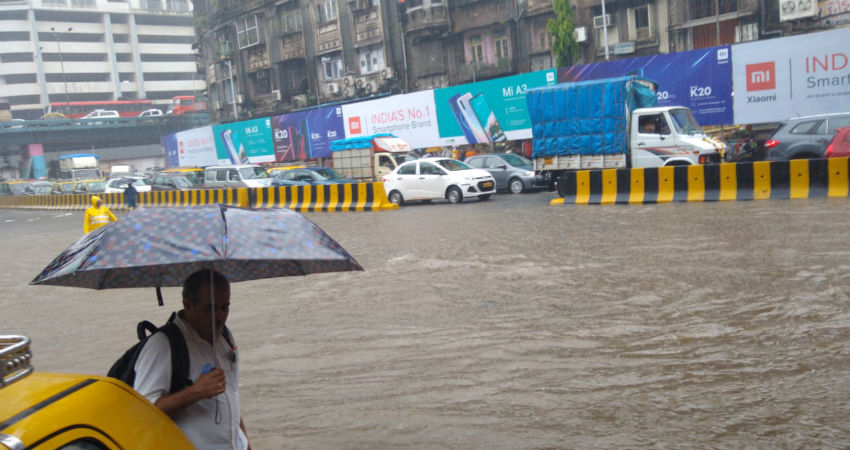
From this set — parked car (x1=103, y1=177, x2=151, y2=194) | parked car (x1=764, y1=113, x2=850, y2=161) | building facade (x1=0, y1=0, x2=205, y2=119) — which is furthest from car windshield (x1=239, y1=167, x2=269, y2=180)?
building facade (x1=0, y1=0, x2=205, y2=119)

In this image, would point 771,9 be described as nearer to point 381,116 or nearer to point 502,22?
point 502,22

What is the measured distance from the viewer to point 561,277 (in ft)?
28.4

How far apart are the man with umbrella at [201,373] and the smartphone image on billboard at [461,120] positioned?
27328mm

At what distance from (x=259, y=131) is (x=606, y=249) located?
34.4 m

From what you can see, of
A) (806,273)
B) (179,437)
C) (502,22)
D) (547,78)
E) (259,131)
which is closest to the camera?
(179,437)

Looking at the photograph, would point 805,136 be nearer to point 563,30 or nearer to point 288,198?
point 288,198

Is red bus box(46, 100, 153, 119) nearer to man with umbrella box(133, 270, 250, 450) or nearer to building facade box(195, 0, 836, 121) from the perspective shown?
building facade box(195, 0, 836, 121)

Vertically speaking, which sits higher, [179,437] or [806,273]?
[179,437]

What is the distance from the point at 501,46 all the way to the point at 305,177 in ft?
53.5

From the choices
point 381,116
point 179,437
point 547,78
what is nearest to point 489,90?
point 547,78

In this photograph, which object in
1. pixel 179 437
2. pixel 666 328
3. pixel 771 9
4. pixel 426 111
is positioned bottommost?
pixel 666 328

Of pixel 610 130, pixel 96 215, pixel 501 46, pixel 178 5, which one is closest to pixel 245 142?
pixel 501 46

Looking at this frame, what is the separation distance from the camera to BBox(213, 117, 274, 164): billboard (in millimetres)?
41656

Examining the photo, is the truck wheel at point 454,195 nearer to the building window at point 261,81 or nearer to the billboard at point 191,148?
the billboard at point 191,148
